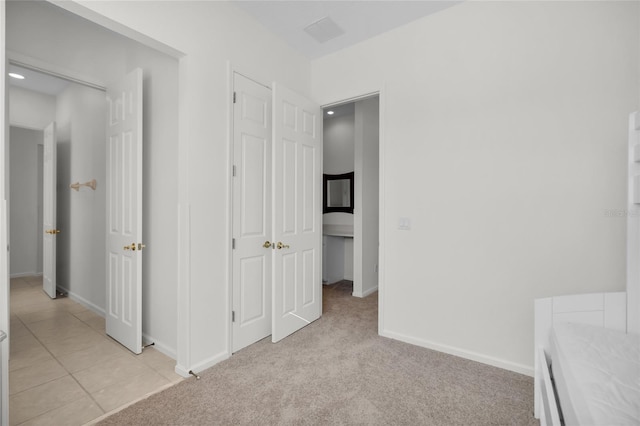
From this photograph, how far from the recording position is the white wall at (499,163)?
6.43 feet

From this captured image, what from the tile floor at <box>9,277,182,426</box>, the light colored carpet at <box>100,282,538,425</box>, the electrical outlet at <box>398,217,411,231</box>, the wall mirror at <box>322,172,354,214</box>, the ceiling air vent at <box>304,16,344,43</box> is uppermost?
the ceiling air vent at <box>304,16,344,43</box>

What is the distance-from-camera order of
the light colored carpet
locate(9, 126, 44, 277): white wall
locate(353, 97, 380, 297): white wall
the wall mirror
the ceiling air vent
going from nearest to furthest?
the light colored carpet → the ceiling air vent → locate(353, 97, 380, 297): white wall → the wall mirror → locate(9, 126, 44, 277): white wall

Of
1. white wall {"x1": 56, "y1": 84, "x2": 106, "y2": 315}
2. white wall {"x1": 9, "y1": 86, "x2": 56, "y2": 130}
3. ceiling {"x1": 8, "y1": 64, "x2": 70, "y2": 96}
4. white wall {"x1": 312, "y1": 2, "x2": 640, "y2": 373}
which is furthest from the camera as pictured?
white wall {"x1": 9, "y1": 86, "x2": 56, "y2": 130}

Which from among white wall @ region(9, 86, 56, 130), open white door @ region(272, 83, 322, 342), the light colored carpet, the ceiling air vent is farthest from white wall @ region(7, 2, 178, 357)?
white wall @ region(9, 86, 56, 130)

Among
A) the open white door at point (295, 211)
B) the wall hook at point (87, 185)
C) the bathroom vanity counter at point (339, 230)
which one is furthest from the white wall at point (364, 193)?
the wall hook at point (87, 185)

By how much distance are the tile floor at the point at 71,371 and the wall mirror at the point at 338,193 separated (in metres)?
3.10

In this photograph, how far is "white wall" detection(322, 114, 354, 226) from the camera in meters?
4.88

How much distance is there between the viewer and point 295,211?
2916mm

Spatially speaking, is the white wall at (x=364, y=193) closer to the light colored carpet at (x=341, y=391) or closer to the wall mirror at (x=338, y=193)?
the wall mirror at (x=338, y=193)

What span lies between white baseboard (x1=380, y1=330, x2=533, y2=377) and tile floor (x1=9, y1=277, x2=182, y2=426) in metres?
1.79

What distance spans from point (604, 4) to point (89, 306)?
5.30 meters

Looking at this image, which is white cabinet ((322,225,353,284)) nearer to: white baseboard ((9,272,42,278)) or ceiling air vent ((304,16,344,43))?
ceiling air vent ((304,16,344,43))

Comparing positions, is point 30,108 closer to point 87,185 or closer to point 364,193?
point 87,185

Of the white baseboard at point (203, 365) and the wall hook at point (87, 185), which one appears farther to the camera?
the wall hook at point (87, 185)
